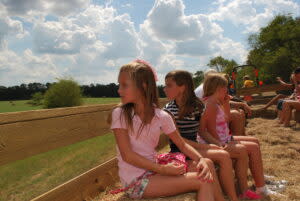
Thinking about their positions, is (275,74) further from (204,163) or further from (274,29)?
(204,163)

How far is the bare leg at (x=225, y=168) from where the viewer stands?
94.3 inches

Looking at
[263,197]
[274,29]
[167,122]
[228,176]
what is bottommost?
[263,197]

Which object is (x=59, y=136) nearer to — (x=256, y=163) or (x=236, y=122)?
(x=256, y=163)

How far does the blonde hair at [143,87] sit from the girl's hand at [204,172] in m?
0.47

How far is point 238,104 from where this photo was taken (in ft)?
16.0

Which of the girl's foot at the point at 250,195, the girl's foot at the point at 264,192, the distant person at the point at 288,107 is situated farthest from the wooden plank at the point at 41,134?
the distant person at the point at 288,107

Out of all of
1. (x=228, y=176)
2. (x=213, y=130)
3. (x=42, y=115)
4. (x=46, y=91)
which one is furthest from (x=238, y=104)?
(x=46, y=91)

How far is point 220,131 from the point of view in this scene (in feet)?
10.0

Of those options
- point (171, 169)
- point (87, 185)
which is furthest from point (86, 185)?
point (171, 169)

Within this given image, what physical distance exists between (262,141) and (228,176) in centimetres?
306

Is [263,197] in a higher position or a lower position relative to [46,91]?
lower

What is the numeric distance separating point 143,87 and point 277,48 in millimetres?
33635

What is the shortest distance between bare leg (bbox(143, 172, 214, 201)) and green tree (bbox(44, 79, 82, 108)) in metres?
25.1

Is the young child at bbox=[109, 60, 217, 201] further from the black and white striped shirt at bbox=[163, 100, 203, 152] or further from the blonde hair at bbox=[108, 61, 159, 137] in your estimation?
the black and white striped shirt at bbox=[163, 100, 203, 152]
